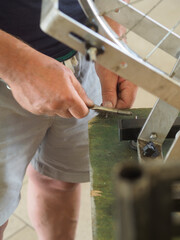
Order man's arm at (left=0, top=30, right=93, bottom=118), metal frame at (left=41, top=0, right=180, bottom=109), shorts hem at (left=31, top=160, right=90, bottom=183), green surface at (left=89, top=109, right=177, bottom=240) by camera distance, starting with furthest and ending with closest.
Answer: shorts hem at (left=31, top=160, right=90, bottom=183), man's arm at (left=0, top=30, right=93, bottom=118), green surface at (left=89, top=109, right=177, bottom=240), metal frame at (left=41, top=0, right=180, bottom=109)

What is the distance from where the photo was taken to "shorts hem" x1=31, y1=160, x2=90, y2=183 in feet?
3.69

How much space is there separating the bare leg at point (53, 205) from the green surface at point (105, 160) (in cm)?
33

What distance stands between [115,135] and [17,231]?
0.86m

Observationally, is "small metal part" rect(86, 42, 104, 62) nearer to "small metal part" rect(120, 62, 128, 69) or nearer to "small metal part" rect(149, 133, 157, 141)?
"small metal part" rect(120, 62, 128, 69)

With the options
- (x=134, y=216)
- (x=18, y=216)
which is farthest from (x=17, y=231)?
(x=134, y=216)

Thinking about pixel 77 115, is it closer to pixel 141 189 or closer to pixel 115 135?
pixel 115 135

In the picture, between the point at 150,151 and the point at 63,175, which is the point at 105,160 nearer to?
the point at 150,151

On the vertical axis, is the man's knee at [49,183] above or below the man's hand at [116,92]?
below

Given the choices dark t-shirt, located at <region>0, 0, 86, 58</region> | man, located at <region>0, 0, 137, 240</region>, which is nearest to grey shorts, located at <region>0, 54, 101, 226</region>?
man, located at <region>0, 0, 137, 240</region>

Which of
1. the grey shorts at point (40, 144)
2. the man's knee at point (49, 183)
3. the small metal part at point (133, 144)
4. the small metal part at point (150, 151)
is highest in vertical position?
the small metal part at point (150, 151)

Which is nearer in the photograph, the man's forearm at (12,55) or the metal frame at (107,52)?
the metal frame at (107,52)

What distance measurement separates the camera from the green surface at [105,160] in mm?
636

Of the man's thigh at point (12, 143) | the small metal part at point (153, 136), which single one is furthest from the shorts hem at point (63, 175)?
the small metal part at point (153, 136)

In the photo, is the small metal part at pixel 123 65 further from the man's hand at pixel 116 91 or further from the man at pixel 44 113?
the man's hand at pixel 116 91
